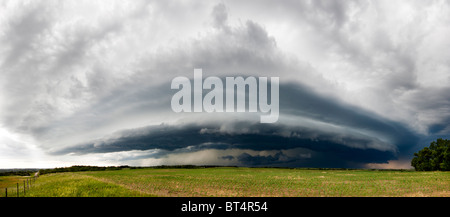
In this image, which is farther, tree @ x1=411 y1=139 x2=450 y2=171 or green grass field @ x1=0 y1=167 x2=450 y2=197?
tree @ x1=411 y1=139 x2=450 y2=171

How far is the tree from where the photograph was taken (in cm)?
9625

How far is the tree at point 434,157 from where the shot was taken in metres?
96.2

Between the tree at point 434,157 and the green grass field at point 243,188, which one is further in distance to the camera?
the tree at point 434,157

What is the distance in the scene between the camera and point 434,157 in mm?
106188

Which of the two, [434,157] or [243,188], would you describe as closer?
[243,188]

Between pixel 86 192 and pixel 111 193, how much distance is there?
4583 mm
